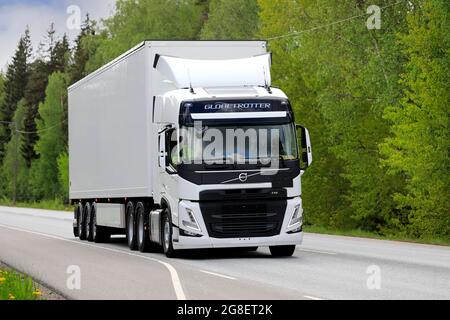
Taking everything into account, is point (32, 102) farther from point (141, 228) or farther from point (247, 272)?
point (247, 272)

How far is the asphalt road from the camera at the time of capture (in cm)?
1445

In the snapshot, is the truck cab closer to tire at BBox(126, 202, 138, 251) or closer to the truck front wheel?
the truck front wheel

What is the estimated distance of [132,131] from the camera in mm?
24719

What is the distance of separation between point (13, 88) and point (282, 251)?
123 m

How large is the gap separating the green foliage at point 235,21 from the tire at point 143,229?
4285 cm

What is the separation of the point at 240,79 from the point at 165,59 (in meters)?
1.61

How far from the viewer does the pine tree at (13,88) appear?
140 metres

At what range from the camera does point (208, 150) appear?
21094 millimetres

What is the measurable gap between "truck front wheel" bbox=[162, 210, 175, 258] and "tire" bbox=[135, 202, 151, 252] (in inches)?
67.0

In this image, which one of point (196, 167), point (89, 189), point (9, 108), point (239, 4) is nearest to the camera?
point (196, 167)

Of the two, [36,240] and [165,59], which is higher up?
[165,59]

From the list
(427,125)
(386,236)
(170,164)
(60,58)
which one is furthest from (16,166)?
(170,164)
